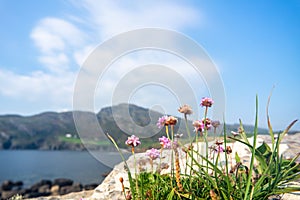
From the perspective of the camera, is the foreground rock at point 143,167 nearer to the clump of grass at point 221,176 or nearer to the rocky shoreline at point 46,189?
the clump of grass at point 221,176

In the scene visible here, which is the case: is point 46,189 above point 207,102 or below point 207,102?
below

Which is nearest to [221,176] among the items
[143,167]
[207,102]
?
[207,102]

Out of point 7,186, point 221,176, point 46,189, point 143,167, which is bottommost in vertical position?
point 7,186

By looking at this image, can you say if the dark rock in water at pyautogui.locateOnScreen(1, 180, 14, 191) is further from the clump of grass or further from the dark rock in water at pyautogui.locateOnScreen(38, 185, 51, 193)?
the clump of grass

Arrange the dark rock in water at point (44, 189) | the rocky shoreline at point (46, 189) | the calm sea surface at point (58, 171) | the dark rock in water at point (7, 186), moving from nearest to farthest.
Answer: the rocky shoreline at point (46, 189) → the dark rock in water at point (44, 189) → the calm sea surface at point (58, 171) → the dark rock in water at point (7, 186)

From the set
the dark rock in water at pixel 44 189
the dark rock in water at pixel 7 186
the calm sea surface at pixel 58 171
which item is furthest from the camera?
the dark rock in water at pixel 7 186

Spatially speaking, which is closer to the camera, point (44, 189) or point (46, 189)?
point (44, 189)

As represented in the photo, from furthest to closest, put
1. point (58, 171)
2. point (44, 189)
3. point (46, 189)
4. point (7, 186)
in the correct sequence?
1. point (58, 171)
2. point (7, 186)
3. point (46, 189)
4. point (44, 189)

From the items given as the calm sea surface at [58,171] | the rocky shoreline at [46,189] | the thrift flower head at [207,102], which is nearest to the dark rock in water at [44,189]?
the rocky shoreline at [46,189]

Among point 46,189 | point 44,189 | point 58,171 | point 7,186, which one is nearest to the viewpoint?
point 44,189

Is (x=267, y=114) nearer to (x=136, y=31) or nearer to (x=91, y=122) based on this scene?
(x=136, y=31)

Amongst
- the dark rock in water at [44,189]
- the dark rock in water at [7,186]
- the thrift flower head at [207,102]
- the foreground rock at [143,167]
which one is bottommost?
the dark rock in water at [7,186]

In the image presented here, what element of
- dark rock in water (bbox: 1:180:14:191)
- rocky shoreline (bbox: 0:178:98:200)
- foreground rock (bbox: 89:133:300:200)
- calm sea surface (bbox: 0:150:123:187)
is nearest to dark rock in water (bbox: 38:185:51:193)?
rocky shoreline (bbox: 0:178:98:200)

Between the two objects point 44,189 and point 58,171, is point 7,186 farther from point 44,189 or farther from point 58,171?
point 58,171
